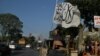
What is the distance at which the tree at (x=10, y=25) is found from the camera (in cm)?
13888

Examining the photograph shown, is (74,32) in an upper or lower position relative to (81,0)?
lower

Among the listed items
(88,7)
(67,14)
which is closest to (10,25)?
(88,7)

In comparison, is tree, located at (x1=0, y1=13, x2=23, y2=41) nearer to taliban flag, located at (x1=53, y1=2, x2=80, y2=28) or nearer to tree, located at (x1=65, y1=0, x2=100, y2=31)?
tree, located at (x1=65, y1=0, x2=100, y2=31)

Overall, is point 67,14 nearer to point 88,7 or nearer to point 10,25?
point 88,7

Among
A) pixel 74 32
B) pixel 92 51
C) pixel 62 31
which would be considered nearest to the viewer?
pixel 92 51

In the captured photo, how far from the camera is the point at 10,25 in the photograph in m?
144

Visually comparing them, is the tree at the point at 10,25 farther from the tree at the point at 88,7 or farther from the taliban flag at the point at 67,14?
the taliban flag at the point at 67,14

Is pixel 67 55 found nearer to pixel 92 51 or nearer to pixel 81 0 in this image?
pixel 92 51

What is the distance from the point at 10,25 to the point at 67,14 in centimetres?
12850

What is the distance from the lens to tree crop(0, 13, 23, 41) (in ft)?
456

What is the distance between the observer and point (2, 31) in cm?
13238

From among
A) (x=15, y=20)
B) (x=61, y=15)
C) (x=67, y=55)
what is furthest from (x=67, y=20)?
(x=15, y=20)

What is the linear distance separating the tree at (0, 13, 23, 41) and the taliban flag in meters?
119

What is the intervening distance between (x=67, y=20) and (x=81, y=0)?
21177 millimetres
